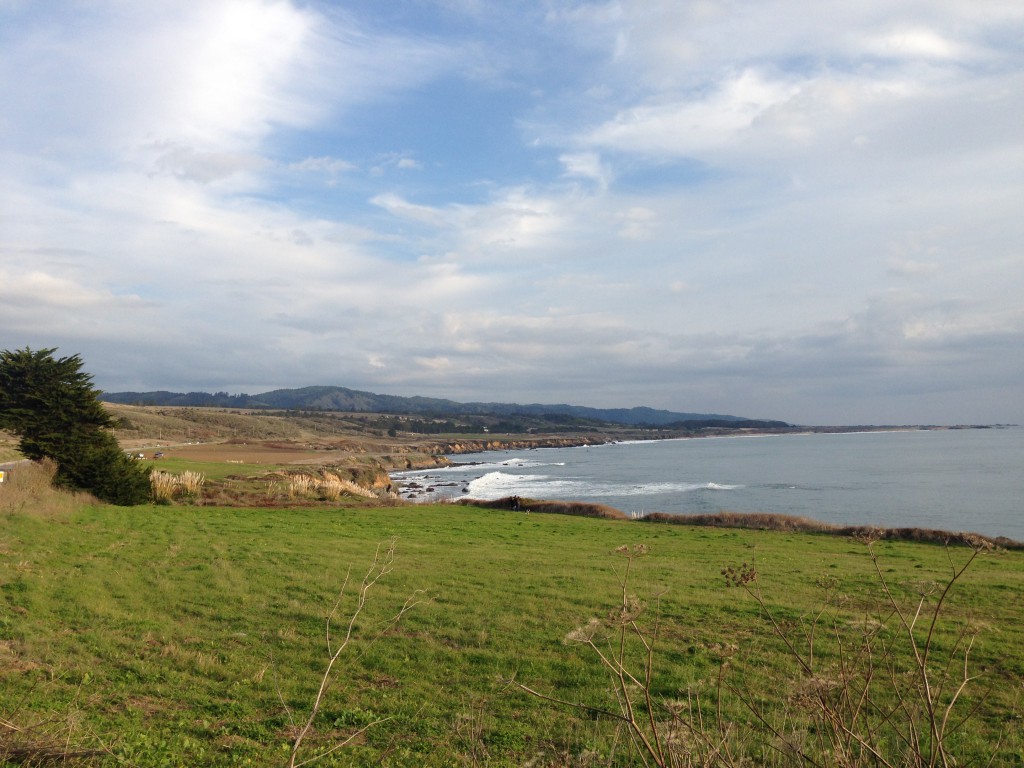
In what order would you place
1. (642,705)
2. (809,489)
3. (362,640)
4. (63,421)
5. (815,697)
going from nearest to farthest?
(815,697), (642,705), (362,640), (63,421), (809,489)

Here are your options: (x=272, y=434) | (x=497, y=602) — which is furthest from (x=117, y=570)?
(x=272, y=434)

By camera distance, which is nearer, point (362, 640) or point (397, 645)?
point (397, 645)

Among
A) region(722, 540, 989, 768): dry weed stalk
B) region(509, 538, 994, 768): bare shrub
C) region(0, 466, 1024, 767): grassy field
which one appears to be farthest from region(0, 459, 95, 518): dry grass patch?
region(722, 540, 989, 768): dry weed stalk

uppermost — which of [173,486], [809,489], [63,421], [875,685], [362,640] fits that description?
[63,421]

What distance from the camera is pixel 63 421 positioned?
2647cm

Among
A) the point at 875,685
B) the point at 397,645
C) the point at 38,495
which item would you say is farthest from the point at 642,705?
the point at 38,495

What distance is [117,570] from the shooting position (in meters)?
14.7

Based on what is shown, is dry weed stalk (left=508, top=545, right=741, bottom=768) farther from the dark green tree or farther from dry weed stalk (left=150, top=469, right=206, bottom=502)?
dry weed stalk (left=150, top=469, right=206, bottom=502)

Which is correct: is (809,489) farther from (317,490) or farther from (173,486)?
(173,486)

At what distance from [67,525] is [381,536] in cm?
966

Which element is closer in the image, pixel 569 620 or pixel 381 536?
pixel 569 620

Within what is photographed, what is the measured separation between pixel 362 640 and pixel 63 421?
22.2 m

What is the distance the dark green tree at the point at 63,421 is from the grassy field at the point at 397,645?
21.2 feet

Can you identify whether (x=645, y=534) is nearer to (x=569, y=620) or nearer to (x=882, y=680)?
(x=569, y=620)
